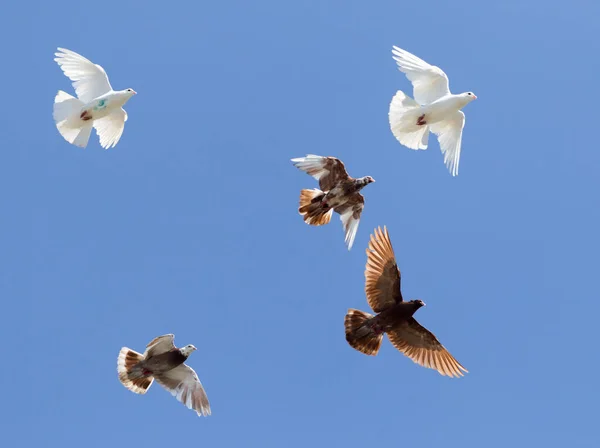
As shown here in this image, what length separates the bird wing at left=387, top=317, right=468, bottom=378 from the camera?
20047 mm

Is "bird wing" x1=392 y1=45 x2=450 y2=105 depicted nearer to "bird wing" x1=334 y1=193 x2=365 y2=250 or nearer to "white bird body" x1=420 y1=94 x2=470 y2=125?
"white bird body" x1=420 y1=94 x2=470 y2=125

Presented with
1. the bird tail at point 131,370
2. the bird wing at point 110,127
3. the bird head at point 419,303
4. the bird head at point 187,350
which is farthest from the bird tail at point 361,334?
the bird wing at point 110,127

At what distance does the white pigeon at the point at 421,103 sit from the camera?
2077cm

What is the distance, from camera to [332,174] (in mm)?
20859

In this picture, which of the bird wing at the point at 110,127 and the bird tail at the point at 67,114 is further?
the bird wing at the point at 110,127

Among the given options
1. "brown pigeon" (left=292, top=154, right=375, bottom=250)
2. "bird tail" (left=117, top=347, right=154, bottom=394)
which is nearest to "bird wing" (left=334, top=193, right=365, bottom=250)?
"brown pigeon" (left=292, top=154, right=375, bottom=250)

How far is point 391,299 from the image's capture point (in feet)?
65.4

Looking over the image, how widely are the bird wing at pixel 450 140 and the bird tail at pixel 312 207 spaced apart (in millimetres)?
2878

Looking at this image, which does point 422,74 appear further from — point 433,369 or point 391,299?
point 433,369

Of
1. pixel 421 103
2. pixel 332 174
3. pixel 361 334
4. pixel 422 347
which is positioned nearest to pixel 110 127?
pixel 332 174

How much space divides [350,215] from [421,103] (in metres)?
2.75

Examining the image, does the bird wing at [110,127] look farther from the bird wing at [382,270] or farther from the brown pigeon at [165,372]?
the bird wing at [382,270]

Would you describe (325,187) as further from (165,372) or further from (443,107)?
(165,372)

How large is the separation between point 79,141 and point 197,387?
5.66m
